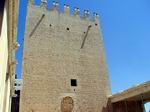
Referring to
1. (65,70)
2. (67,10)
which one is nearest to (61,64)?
(65,70)

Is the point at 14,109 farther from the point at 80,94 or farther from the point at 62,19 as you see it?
the point at 62,19

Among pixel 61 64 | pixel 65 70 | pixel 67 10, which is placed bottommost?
pixel 65 70

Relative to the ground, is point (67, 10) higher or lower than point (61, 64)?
higher

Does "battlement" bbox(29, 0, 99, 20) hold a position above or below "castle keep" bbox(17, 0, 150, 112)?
above

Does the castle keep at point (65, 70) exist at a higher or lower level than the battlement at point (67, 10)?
lower

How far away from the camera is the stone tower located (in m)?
9.05

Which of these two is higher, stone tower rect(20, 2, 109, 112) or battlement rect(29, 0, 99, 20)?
battlement rect(29, 0, 99, 20)

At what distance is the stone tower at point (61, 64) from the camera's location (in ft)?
29.7

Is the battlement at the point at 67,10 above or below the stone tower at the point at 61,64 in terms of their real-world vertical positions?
above

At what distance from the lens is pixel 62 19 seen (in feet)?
36.6

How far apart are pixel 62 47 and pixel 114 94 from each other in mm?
3825

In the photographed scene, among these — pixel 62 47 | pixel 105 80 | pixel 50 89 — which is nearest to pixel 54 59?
pixel 62 47

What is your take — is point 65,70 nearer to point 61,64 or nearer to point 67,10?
point 61,64

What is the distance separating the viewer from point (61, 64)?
10047mm
